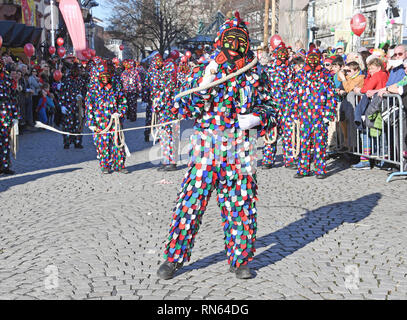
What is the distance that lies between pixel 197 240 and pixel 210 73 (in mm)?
2085

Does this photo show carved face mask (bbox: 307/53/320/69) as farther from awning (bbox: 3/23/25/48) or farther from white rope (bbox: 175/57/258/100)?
awning (bbox: 3/23/25/48)

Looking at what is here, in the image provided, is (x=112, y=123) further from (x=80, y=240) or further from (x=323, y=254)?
(x=323, y=254)

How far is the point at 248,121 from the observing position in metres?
4.60

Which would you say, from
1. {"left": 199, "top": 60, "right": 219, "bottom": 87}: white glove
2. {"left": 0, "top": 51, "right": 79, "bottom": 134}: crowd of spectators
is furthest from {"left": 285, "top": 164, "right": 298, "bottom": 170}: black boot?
{"left": 0, "top": 51, "right": 79, "bottom": 134}: crowd of spectators

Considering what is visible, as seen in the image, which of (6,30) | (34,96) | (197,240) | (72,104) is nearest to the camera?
(197,240)

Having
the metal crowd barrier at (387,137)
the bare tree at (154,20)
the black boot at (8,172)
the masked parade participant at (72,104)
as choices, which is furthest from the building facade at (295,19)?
the bare tree at (154,20)

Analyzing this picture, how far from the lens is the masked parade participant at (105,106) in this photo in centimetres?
1008

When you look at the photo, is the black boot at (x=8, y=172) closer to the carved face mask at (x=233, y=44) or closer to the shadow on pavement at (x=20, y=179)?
the shadow on pavement at (x=20, y=179)

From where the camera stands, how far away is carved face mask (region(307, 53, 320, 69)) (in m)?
9.20

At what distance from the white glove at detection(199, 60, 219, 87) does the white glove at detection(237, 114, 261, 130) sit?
367mm

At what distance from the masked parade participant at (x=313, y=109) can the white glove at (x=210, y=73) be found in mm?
4939

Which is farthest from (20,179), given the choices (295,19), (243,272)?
(295,19)

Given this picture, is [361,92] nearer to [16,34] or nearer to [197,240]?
[197,240]
